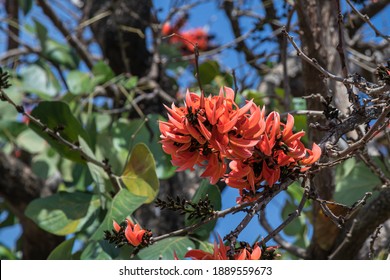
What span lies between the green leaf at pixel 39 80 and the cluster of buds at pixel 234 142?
1305 mm

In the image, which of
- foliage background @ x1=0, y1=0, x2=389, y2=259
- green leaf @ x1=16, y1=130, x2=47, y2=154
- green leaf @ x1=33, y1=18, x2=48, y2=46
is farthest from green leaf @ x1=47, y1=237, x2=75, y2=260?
green leaf @ x1=33, y1=18, x2=48, y2=46

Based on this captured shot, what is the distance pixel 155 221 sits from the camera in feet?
6.59

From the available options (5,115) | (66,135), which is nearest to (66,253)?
(66,135)

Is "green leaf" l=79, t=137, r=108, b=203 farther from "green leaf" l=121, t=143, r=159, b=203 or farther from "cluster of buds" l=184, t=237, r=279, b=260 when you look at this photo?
"cluster of buds" l=184, t=237, r=279, b=260

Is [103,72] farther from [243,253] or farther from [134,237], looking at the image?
[243,253]

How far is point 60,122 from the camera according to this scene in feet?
4.62

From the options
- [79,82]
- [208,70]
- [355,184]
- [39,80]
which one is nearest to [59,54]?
[39,80]

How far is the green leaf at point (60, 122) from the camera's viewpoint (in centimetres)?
140

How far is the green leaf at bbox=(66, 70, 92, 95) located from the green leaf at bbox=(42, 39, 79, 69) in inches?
8.9

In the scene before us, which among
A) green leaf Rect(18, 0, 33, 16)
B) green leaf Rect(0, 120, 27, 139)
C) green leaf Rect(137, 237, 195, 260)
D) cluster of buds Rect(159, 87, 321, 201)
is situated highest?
green leaf Rect(18, 0, 33, 16)

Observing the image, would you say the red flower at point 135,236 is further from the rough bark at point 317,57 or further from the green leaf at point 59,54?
the green leaf at point 59,54

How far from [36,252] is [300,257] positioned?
904 millimetres

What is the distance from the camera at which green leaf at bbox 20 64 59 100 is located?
6.92ft

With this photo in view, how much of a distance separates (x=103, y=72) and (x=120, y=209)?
2.62 ft
